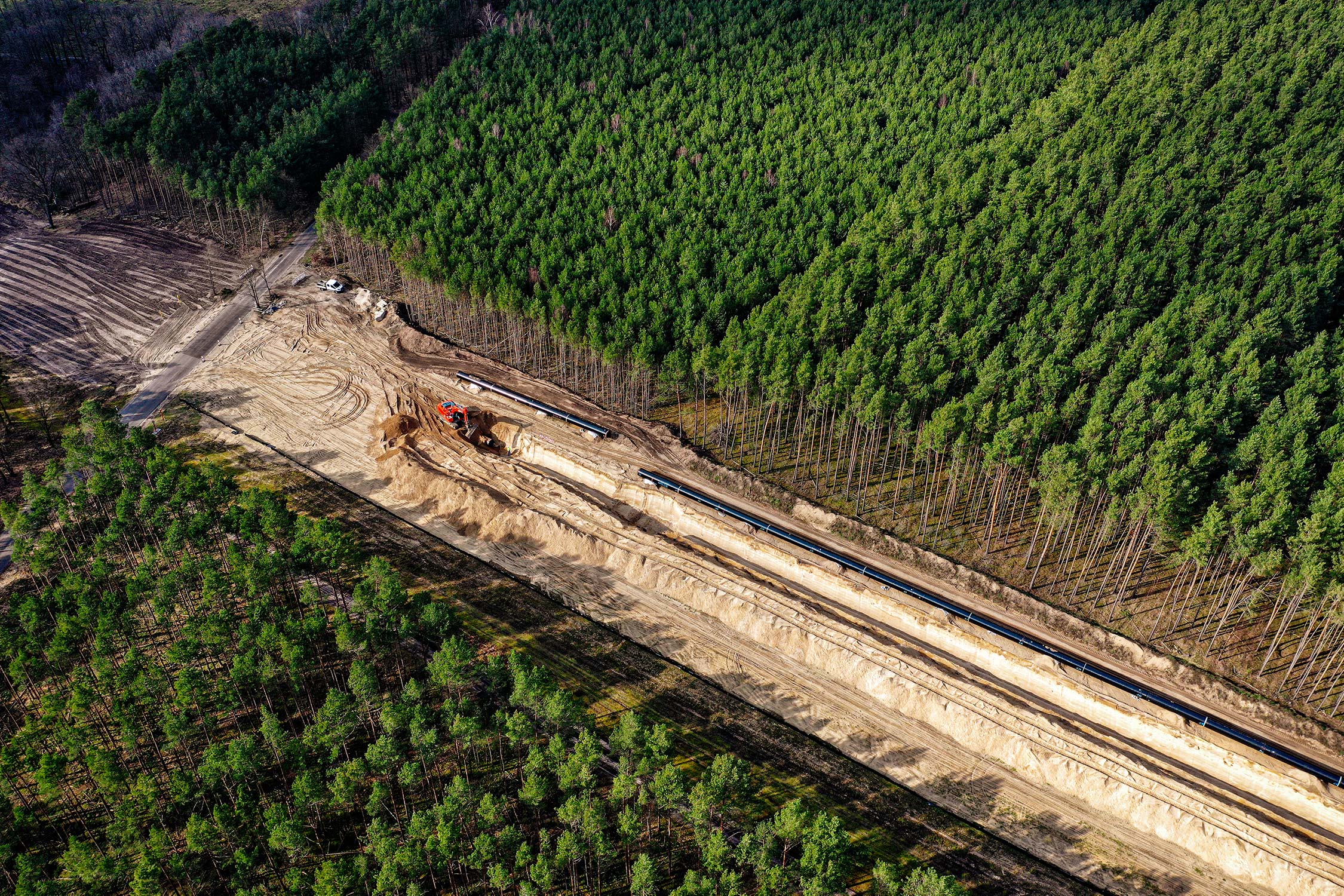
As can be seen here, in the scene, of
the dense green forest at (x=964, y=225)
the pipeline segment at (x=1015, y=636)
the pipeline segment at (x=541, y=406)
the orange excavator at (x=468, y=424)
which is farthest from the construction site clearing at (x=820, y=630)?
the dense green forest at (x=964, y=225)

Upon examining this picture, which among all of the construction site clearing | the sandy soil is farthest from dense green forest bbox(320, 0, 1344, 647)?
the sandy soil

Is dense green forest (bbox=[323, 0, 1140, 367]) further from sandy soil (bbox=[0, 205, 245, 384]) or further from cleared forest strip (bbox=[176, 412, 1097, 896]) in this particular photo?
cleared forest strip (bbox=[176, 412, 1097, 896])

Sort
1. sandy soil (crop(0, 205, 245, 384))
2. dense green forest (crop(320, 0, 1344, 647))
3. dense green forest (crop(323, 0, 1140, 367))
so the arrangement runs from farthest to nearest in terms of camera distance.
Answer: sandy soil (crop(0, 205, 245, 384)) < dense green forest (crop(323, 0, 1140, 367)) < dense green forest (crop(320, 0, 1344, 647))

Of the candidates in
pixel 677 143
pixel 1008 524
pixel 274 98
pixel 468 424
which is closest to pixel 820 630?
pixel 1008 524

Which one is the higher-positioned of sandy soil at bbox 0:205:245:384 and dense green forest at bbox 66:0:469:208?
dense green forest at bbox 66:0:469:208

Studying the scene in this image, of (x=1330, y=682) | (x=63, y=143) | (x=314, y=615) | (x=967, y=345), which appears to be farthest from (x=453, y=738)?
(x=63, y=143)

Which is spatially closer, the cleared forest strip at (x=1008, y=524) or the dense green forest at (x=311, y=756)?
the dense green forest at (x=311, y=756)

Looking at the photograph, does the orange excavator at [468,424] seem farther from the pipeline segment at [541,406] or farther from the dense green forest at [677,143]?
the dense green forest at [677,143]
